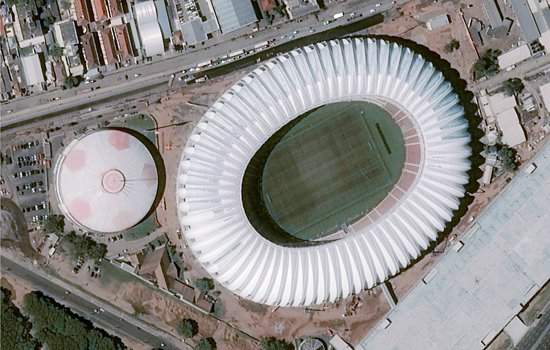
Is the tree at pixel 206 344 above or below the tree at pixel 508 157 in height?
below

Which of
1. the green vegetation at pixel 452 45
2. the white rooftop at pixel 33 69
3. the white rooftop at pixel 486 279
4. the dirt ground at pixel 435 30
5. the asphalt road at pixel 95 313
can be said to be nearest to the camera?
the white rooftop at pixel 486 279

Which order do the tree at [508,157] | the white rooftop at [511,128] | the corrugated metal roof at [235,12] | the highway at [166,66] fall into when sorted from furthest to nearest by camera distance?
the highway at [166,66], the corrugated metal roof at [235,12], the white rooftop at [511,128], the tree at [508,157]

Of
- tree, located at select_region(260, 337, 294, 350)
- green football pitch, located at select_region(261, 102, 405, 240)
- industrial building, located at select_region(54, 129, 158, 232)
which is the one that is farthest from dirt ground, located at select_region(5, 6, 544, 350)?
green football pitch, located at select_region(261, 102, 405, 240)

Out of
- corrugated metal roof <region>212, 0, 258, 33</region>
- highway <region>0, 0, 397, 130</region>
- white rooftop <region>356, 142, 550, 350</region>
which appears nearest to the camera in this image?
white rooftop <region>356, 142, 550, 350</region>

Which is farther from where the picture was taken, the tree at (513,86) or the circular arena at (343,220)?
the tree at (513,86)

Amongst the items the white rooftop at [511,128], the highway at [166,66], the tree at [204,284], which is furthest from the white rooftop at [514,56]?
the tree at [204,284]

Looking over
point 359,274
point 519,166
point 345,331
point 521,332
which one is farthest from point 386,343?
point 519,166

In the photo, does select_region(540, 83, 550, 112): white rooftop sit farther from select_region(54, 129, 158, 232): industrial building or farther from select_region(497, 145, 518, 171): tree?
select_region(54, 129, 158, 232): industrial building

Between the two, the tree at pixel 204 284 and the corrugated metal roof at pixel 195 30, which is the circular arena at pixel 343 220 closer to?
the tree at pixel 204 284
